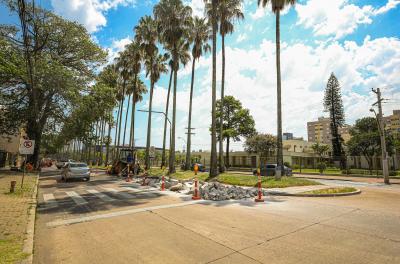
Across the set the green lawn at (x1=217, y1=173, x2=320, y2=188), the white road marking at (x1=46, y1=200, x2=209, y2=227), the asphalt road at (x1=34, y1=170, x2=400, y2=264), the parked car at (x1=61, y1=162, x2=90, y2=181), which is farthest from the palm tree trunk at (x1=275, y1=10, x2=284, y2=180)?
the parked car at (x1=61, y1=162, x2=90, y2=181)

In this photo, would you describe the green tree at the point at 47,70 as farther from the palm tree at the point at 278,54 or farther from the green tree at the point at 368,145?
the green tree at the point at 368,145

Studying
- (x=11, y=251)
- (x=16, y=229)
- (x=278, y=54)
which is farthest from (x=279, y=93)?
(x=11, y=251)

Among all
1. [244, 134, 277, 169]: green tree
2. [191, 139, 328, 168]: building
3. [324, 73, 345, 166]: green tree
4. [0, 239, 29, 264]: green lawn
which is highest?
[324, 73, 345, 166]: green tree

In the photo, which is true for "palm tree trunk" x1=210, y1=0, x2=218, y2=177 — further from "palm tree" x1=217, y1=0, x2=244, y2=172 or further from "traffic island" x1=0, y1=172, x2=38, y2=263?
"traffic island" x1=0, y1=172, x2=38, y2=263

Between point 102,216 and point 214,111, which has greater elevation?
point 214,111

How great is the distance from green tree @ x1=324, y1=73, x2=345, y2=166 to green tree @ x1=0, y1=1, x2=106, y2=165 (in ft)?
167

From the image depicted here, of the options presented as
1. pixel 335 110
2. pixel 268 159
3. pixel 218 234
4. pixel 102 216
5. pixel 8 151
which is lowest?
pixel 102 216

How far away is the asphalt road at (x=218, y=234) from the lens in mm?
4875

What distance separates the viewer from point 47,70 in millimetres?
23531

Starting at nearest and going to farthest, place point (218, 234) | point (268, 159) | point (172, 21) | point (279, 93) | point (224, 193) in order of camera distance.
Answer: point (218, 234) < point (224, 193) < point (279, 93) < point (172, 21) < point (268, 159)

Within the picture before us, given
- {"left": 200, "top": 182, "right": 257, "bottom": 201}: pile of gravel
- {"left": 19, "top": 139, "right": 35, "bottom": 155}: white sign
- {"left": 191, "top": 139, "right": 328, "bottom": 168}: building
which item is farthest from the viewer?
{"left": 191, "top": 139, "right": 328, "bottom": 168}: building

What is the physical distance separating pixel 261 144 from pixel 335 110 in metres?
19.9

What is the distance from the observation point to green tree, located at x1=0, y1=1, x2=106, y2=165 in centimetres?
2360

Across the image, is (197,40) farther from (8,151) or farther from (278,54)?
(8,151)
